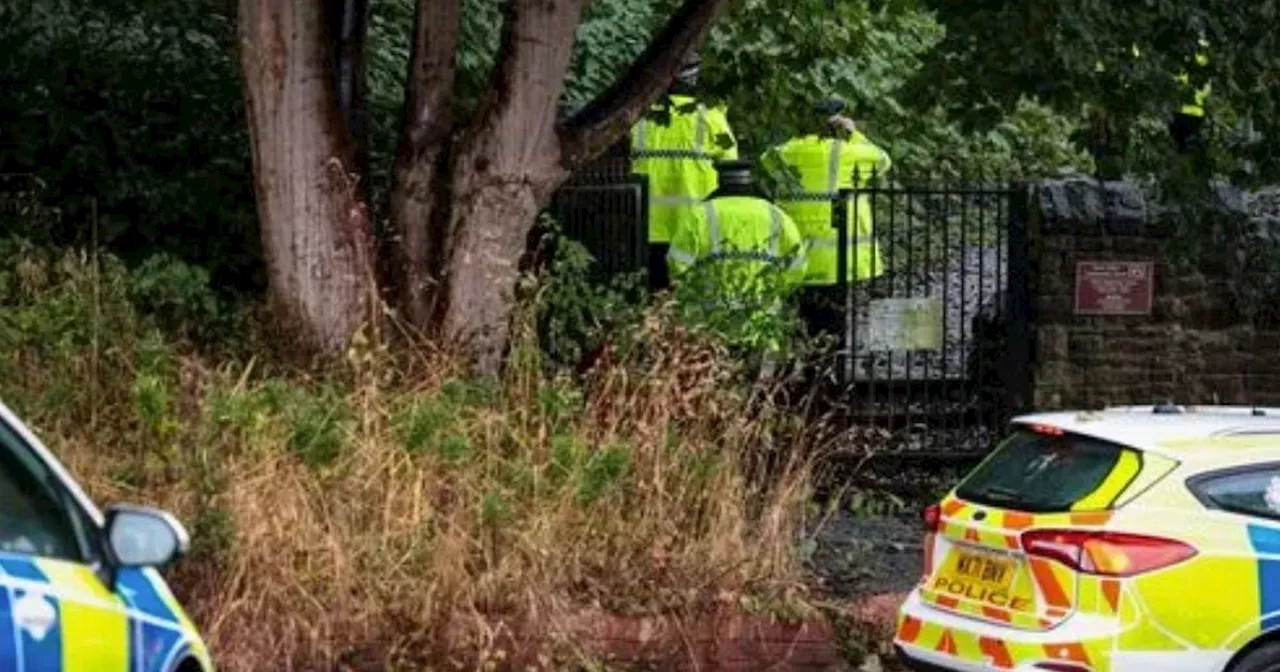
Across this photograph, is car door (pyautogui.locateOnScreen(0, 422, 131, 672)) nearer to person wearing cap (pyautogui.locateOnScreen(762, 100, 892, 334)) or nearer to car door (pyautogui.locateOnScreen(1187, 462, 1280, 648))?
car door (pyautogui.locateOnScreen(1187, 462, 1280, 648))

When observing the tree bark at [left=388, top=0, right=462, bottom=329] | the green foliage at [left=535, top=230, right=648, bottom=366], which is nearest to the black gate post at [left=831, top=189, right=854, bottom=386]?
the green foliage at [left=535, top=230, right=648, bottom=366]

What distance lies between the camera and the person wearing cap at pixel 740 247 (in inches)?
456

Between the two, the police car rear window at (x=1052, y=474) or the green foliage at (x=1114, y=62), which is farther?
the green foliage at (x=1114, y=62)

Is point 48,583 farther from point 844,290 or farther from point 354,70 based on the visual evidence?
point 844,290

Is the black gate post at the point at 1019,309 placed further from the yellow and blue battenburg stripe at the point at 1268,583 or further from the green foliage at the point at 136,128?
the yellow and blue battenburg stripe at the point at 1268,583

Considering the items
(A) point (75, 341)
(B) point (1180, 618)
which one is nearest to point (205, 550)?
(A) point (75, 341)

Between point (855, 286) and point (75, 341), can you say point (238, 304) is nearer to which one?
point (75, 341)

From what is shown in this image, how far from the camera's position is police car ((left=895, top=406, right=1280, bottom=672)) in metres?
7.36

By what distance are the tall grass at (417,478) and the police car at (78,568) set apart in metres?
3.08

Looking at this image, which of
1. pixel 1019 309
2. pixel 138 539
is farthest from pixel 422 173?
pixel 138 539

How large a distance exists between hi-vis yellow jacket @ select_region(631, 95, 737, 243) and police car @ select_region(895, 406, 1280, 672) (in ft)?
18.1

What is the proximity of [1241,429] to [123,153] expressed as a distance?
23.0ft

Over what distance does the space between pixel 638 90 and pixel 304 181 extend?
5.44 feet

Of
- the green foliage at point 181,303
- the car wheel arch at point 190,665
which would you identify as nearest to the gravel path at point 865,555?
the green foliage at point 181,303
